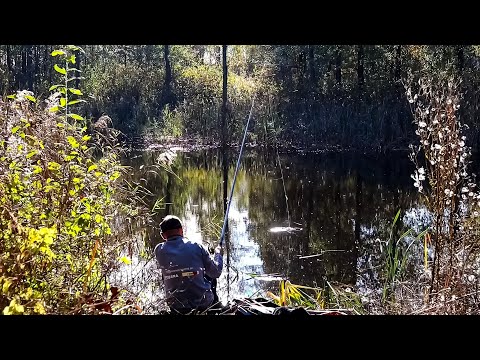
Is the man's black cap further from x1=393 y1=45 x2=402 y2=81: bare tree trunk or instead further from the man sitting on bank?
x1=393 y1=45 x2=402 y2=81: bare tree trunk

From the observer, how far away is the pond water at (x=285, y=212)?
4.77m

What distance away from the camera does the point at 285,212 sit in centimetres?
739

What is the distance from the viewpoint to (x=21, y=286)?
165 cm

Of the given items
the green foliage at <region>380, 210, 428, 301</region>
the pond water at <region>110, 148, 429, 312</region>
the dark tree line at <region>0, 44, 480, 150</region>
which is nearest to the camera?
the green foliage at <region>380, 210, 428, 301</region>

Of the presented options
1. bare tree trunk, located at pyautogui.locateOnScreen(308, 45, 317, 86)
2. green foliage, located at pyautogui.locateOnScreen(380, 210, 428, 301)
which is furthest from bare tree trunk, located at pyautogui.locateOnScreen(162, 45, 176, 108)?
green foliage, located at pyautogui.locateOnScreen(380, 210, 428, 301)

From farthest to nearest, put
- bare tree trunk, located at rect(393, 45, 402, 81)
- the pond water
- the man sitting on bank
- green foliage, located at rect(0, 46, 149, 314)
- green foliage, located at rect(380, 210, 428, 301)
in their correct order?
bare tree trunk, located at rect(393, 45, 402, 81) → the pond water → green foliage, located at rect(380, 210, 428, 301) → the man sitting on bank → green foliage, located at rect(0, 46, 149, 314)

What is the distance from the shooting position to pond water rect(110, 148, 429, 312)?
4.77 metres

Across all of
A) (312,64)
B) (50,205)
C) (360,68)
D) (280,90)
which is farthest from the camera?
(312,64)

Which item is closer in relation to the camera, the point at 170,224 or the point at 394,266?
the point at 170,224

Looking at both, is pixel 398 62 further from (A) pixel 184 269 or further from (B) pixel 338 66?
(A) pixel 184 269

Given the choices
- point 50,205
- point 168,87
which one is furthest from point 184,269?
point 168,87
